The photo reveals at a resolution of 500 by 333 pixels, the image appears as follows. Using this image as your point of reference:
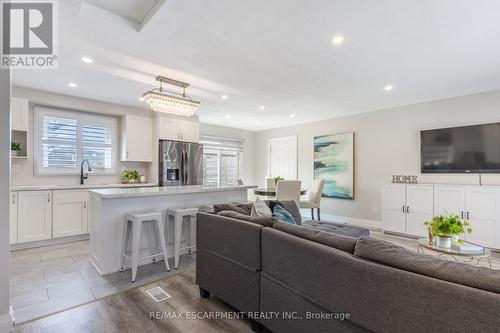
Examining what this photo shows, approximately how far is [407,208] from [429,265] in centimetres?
393

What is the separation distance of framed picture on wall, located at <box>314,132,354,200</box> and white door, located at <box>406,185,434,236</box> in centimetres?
127

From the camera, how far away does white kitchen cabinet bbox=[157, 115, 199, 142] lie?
5.16 metres

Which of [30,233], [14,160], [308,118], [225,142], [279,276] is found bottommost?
[30,233]

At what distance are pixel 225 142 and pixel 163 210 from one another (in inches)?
169

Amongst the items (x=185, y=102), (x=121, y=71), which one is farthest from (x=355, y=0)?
(x=121, y=71)

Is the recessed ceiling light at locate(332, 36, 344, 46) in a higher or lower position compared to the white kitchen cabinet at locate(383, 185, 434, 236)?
higher

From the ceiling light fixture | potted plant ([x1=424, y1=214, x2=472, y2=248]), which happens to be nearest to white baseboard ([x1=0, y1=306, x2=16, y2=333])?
the ceiling light fixture

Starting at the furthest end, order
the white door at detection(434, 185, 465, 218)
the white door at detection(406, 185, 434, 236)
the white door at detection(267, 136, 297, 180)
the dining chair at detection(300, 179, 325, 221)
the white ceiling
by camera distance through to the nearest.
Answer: the white door at detection(267, 136, 297, 180) → the dining chair at detection(300, 179, 325, 221) → the white door at detection(406, 185, 434, 236) → the white door at detection(434, 185, 465, 218) → the white ceiling

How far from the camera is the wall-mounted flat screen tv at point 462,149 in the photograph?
3.85m

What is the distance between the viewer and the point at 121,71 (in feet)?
10.7

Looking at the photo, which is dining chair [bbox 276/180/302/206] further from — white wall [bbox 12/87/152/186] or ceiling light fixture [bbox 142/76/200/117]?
white wall [bbox 12/87/152/186]

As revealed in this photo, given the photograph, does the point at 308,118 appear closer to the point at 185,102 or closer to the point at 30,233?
the point at 185,102

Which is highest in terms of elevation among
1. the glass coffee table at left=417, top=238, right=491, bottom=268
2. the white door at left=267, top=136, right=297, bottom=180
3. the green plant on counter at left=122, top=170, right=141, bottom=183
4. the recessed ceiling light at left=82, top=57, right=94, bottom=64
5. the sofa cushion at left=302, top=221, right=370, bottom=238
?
the recessed ceiling light at left=82, top=57, right=94, bottom=64

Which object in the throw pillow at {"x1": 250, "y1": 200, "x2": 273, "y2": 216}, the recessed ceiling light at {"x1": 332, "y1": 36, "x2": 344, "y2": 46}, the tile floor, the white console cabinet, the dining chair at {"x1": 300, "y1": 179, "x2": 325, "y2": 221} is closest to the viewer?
the tile floor
